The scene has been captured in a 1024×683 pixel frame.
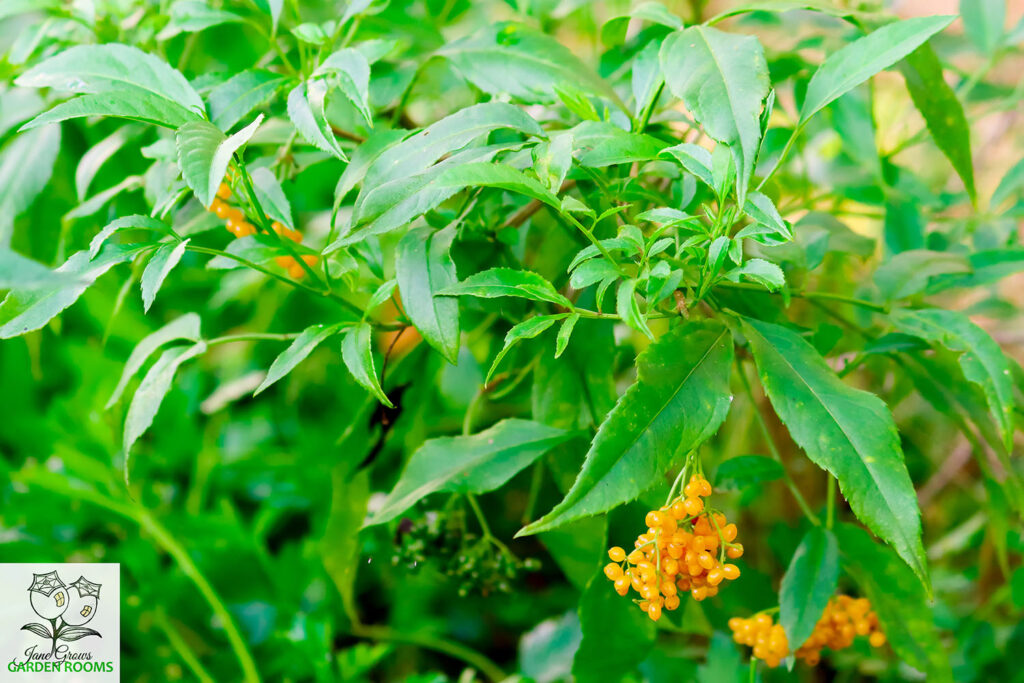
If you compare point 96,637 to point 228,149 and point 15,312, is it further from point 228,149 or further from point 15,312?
point 228,149

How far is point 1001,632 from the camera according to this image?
3.43 feet

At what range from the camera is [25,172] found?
67cm

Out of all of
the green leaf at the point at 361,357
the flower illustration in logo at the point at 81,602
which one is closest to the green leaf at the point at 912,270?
the green leaf at the point at 361,357

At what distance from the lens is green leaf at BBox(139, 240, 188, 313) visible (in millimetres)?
432

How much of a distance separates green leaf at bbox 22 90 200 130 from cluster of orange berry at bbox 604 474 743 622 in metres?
0.36

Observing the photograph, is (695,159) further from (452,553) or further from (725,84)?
(452,553)

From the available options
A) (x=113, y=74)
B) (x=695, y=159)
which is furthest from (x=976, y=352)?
(x=113, y=74)

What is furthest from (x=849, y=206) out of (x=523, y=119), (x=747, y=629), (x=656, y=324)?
(x=523, y=119)

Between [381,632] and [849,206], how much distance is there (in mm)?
1084

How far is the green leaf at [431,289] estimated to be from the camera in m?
0.46

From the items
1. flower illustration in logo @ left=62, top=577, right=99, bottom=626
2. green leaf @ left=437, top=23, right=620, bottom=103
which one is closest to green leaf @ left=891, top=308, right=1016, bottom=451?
green leaf @ left=437, top=23, right=620, bottom=103

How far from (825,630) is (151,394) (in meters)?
0.52

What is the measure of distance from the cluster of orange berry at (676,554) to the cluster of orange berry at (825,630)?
0.55 ft

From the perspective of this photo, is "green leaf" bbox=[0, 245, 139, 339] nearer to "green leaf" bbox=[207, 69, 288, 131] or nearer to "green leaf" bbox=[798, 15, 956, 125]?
"green leaf" bbox=[207, 69, 288, 131]
